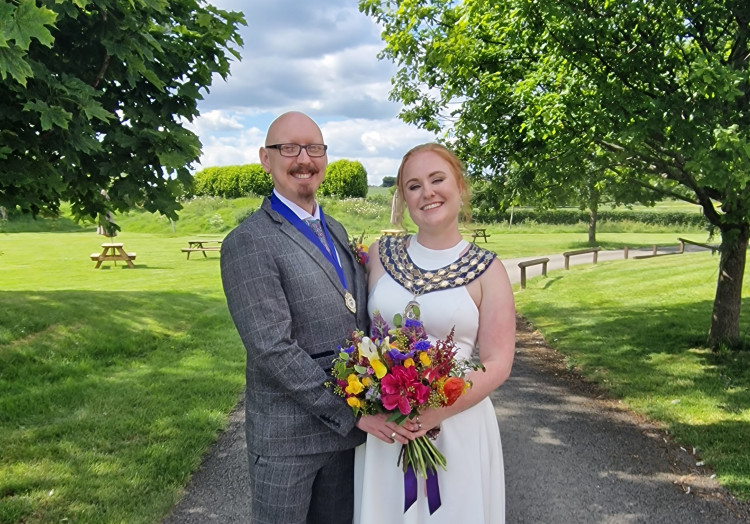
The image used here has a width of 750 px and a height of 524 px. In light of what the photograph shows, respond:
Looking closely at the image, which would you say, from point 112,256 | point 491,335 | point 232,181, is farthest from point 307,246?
point 232,181

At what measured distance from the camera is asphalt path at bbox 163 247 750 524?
3928 millimetres

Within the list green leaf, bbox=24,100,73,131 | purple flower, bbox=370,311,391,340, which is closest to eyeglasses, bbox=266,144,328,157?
purple flower, bbox=370,311,391,340

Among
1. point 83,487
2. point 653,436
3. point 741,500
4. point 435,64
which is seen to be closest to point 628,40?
point 435,64

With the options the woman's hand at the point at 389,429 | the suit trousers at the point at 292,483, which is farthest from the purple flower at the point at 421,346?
the suit trousers at the point at 292,483

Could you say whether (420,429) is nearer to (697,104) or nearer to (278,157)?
(278,157)

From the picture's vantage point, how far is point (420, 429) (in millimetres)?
2137

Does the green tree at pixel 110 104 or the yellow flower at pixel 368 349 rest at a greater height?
the green tree at pixel 110 104

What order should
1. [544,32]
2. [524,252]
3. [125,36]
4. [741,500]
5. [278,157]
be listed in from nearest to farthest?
1. [278,157]
2. [125,36]
3. [741,500]
4. [544,32]
5. [524,252]

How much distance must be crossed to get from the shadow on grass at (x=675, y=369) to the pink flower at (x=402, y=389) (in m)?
3.65

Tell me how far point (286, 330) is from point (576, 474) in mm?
3439

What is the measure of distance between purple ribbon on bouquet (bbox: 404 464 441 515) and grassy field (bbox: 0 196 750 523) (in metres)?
2.38

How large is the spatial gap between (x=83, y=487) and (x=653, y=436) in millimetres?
4953

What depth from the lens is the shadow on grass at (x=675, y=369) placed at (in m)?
5.17

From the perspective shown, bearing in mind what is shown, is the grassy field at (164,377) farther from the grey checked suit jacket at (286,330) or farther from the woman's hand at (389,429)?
the woman's hand at (389,429)
